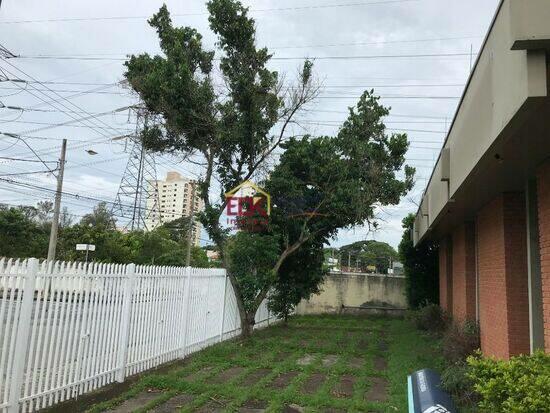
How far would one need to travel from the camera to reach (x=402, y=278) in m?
23.7

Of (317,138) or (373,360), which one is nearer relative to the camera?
(373,360)

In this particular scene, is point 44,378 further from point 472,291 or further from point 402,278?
point 402,278

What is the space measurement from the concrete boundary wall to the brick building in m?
12.0

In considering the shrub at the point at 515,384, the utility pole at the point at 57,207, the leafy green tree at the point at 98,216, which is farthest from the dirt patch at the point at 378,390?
the leafy green tree at the point at 98,216

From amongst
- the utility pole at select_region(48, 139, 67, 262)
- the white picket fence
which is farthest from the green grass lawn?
the utility pole at select_region(48, 139, 67, 262)

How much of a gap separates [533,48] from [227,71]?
10.3 m

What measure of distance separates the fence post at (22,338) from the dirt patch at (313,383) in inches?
161

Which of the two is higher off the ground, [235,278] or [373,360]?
[235,278]

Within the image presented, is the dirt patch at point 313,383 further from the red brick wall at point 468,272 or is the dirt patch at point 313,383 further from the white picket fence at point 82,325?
the red brick wall at point 468,272

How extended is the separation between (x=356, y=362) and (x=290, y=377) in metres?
2.29

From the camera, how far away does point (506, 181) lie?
6.37 m

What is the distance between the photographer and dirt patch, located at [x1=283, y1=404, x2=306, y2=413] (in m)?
6.61

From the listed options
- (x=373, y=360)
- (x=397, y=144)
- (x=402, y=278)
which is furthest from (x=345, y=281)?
(x=373, y=360)

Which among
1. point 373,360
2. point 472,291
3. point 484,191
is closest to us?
point 484,191
